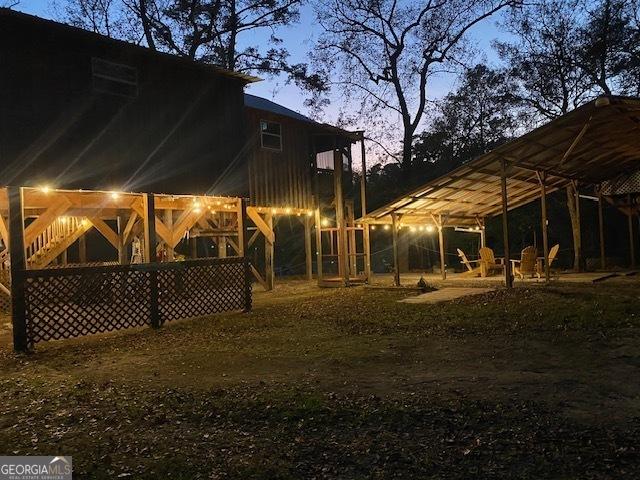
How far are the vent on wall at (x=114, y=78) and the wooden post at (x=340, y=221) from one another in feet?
26.8

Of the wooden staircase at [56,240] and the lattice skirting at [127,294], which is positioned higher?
the wooden staircase at [56,240]

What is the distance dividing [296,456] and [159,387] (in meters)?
2.84

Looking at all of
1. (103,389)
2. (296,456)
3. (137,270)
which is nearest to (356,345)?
(103,389)

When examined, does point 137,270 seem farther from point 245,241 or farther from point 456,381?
point 456,381

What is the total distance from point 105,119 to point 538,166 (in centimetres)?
1136

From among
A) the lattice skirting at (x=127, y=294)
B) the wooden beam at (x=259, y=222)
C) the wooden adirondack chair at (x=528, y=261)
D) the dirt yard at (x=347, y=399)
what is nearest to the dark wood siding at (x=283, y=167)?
the wooden beam at (x=259, y=222)

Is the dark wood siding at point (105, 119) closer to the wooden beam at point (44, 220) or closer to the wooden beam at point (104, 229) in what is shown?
the wooden beam at point (44, 220)

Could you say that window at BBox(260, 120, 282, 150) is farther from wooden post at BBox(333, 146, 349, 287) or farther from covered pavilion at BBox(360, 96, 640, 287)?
covered pavilion at BBox(360, 96, 640, 287)

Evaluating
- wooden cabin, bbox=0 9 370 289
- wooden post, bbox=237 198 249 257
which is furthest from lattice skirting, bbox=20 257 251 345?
wooden cabin, bbox=0 9 370 289

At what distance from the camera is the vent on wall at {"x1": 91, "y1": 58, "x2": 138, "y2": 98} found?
41.4 feet

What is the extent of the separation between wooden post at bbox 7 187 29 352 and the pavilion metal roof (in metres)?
10.1

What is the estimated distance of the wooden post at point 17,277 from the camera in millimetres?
8773

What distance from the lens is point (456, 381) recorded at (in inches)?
230

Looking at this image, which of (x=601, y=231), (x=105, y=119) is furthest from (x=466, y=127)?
(x=105, y=119)
